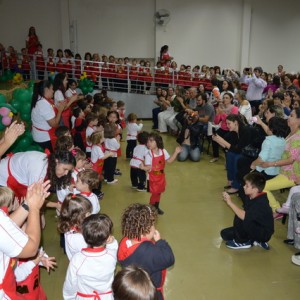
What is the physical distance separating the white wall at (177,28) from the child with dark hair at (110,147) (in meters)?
7.57

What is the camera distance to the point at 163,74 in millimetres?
10367

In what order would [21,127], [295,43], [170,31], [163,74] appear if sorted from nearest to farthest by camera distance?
1. [21,127]
2. [163,74]
3. [170,31]
4. [295,43]

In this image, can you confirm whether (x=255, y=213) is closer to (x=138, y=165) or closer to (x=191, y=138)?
(x=138, y=165)

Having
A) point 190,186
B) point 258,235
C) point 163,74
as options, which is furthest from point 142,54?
point 258,235

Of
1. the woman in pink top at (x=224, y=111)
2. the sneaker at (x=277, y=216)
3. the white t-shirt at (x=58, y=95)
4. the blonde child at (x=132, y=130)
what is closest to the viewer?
the sneaker at (x=277, y=216)

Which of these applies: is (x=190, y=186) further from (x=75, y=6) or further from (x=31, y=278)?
(x=75, y=6)

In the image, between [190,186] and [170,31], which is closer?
[190,186]

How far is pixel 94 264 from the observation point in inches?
82.0

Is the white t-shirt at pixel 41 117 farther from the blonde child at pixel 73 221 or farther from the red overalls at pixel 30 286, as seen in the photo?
the red overalls at pixel 30 286

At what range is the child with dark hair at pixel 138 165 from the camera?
193 inches

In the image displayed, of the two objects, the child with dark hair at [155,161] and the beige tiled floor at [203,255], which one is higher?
the child with dark hair at [155,161]

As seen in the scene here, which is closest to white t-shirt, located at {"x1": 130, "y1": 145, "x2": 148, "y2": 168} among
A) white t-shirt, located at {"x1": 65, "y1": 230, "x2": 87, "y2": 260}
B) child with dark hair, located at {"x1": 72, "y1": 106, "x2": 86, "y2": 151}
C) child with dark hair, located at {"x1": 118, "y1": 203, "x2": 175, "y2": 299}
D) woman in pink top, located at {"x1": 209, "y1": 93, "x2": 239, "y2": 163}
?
child with dark hair, located at {"x1": 72, "y1": 106, "x2": 86, "y2": 151}

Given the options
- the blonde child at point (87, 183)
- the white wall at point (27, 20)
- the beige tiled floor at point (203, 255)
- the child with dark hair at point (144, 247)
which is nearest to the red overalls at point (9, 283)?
the child with dark hair at point (144, 247)

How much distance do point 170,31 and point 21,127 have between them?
33.8 ft
